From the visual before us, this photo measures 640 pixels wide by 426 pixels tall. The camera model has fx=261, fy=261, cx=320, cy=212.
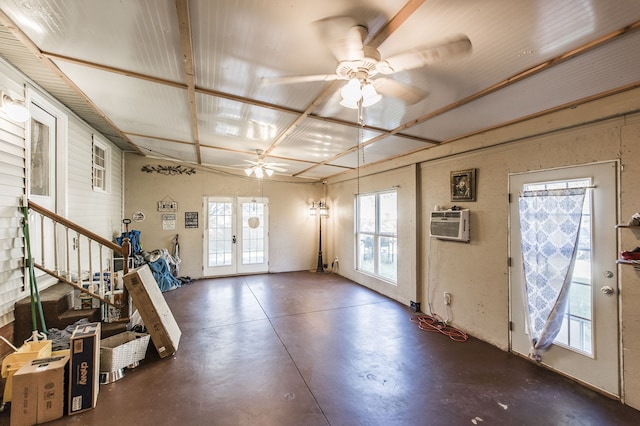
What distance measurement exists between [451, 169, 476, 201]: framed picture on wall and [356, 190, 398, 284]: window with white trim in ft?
4.25

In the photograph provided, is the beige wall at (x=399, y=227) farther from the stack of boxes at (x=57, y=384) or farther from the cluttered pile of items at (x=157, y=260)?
the stack of boxes at (x=57, y=384)

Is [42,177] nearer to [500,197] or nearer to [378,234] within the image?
[378,234]

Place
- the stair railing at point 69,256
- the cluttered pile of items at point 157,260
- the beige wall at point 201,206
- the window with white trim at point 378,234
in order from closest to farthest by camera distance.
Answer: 1. the stair railing at point 69,256
2. the window with white trim at point 378,234
3. the cluttered pile of items at point 157,260
4. the beige wall at point 201,206

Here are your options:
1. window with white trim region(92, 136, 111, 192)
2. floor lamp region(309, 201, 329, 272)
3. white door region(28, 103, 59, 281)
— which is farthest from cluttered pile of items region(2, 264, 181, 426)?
floor lamp region(309, 201, 329, 272)

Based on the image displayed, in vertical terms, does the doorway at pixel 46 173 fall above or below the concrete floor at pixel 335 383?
above

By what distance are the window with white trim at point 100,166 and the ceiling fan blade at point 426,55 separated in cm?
486

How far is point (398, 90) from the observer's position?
7.14 ft

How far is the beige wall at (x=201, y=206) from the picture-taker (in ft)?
19.6

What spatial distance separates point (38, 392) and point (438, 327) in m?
4.24

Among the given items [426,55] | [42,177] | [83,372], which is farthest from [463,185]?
[42,177]

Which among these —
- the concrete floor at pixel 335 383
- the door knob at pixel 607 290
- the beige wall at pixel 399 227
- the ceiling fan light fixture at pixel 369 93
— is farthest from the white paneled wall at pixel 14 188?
the door knob at pixel 607 290

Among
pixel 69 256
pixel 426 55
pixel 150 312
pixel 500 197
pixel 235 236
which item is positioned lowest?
pixel 150 312

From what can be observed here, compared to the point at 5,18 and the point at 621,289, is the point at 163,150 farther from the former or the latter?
the point at 621,289

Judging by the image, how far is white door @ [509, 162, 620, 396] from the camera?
2.29 m
